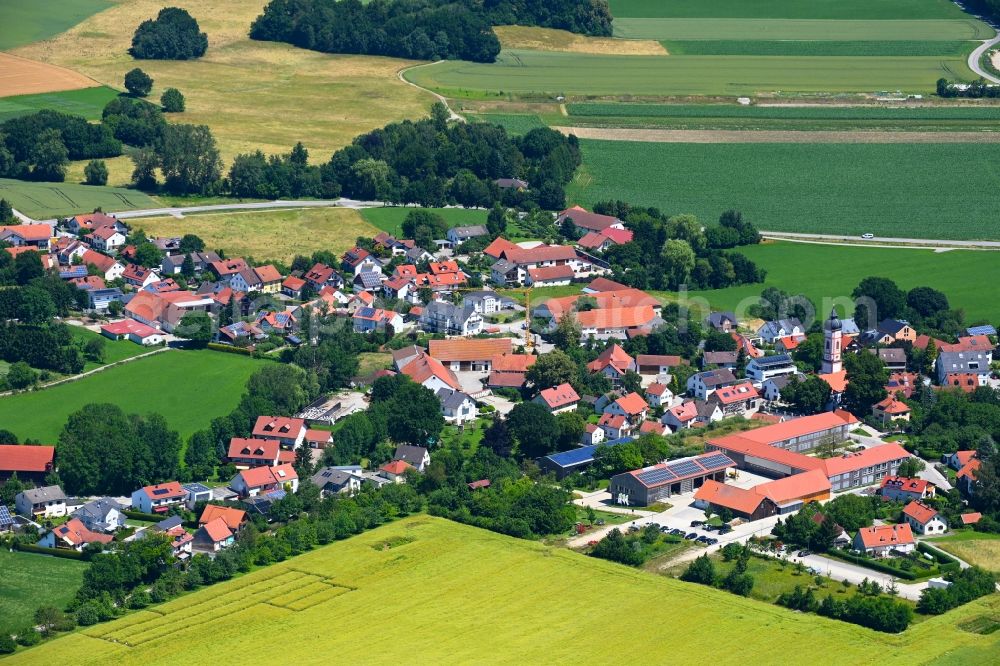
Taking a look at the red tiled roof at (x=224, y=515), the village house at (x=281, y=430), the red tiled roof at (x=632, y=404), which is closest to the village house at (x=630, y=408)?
the red tiled roof at (x=632, y=404)

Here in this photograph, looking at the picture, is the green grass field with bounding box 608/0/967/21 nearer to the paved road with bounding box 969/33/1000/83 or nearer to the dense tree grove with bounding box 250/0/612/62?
the dense tree grove with bounding box 250/0/612/62

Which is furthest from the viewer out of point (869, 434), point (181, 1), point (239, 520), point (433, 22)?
point (181, 1)

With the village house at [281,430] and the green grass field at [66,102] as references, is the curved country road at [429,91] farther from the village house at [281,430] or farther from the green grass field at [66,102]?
the village house at [281,430]

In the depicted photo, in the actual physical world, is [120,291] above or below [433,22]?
below

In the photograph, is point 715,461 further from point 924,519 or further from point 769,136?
point 769,136

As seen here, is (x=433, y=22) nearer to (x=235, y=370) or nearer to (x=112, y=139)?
(x=112, y=139)

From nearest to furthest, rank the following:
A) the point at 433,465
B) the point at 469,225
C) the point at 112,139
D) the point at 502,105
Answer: the point at 433,465, the point at 469,225, the point at 112,139, the point at 502,105

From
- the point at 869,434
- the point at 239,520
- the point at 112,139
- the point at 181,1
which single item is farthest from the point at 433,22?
the point at 239,520
